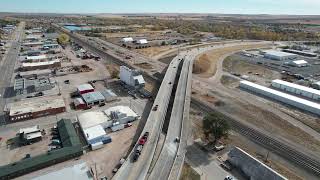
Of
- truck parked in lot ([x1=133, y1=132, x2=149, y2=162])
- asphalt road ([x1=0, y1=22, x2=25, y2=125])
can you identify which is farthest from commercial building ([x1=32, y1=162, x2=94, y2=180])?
asphalt road ([x1=0, y1=22, x2=25, y2=125])

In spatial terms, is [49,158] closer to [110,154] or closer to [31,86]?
[110,154]

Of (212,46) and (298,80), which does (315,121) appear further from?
(212,46)

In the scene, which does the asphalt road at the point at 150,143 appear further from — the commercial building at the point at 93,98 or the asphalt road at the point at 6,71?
the asphalt road at the point at 6,71

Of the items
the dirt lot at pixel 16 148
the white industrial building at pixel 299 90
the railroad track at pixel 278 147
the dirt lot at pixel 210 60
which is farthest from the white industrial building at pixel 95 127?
the white industrial building at pixel 299 90

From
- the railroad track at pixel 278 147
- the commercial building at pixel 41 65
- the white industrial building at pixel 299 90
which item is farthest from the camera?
the commercial building at pixel 41 65

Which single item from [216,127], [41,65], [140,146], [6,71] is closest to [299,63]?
[216,127]
